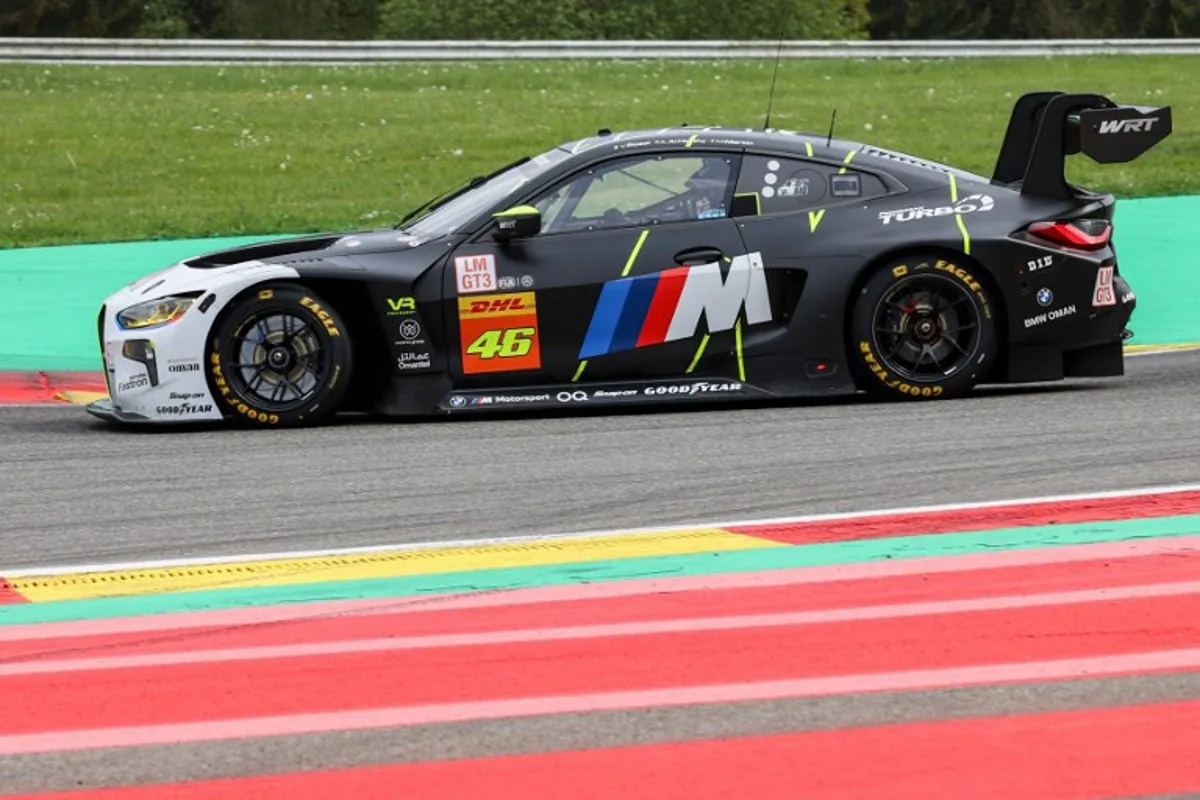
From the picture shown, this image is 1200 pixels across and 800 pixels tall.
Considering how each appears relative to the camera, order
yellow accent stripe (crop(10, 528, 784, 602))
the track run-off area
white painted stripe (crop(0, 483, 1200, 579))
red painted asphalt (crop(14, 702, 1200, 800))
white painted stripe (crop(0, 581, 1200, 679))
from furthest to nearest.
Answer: white painted stripe (crop(0, 483, 1200, 579)) < yellow accent stripe (crop(10, 528, 784, 602)) < white painted stripe (crop(0, 581, 1200, 679)) < the track run-off area < red painted asphalt (crop(14, 702, 1200, 800))

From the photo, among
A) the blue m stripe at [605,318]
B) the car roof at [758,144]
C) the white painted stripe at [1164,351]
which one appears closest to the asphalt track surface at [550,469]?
the blue m stripe at [605,318]

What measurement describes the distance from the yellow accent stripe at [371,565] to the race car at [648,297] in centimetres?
272

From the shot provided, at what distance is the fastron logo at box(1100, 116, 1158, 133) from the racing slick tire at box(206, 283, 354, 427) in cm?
367

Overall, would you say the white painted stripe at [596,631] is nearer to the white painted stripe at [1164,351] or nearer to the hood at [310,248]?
the hood at [310,248]

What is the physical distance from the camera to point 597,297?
9.74 metres

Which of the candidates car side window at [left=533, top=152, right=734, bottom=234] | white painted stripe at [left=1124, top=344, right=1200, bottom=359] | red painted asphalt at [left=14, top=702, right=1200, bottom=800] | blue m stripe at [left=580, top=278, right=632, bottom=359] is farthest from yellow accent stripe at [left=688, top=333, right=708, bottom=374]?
red painted asphalt at [left=14, top=702, right=1200, bottom=800]

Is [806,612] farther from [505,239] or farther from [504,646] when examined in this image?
[505,239]

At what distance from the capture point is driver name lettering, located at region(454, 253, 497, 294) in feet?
32.1

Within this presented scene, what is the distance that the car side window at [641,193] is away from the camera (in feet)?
32.5

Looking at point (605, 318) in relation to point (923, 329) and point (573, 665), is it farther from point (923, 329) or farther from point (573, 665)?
point (573, 665)

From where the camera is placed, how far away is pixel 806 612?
20.0ft

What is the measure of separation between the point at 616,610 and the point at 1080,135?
16.3 feet

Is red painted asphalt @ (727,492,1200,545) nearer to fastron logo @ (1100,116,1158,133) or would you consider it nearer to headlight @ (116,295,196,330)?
fastron logo @ (1100,116,1158,133)

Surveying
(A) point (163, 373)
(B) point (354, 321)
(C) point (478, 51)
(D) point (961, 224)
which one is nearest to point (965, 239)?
(D) point (961, 224)
